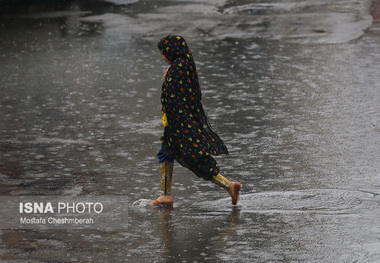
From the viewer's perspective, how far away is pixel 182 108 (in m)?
7.18

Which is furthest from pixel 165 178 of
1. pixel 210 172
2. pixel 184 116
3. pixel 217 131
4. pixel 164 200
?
pixel 217 131

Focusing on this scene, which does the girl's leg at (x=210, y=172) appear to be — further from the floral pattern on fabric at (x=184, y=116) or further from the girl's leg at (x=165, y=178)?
the girl's leg at (x=165, y=178)

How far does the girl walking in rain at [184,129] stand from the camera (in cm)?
713

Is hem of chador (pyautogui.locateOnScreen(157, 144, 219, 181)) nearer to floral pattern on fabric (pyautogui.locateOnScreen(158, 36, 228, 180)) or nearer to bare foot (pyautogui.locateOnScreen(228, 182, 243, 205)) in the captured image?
floral pattern on fabric (pyautogui.locateOnScreen(158, 36, 228, 180))

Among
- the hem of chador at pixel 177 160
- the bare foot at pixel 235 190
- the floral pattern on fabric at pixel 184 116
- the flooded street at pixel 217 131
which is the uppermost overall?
the floral pattern on fabric at pixel 184 116

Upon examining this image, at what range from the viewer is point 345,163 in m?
8.47

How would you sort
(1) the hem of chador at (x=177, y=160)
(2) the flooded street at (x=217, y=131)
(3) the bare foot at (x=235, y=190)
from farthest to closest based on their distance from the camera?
1. (1) the hem of chador at (x=177, y=160)
2. (3) the bare foot at (x=235, y=190)
3. (2) the flooded street at (x=217, y=131)

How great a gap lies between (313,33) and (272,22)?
2.02 metres

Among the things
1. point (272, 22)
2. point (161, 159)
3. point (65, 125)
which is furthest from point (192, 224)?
point (272, 22)

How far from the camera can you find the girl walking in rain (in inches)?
281

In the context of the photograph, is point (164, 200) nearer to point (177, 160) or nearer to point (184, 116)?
Result: point (177, 160)

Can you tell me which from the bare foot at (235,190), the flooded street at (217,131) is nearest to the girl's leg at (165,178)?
the flooded street at (217,131)

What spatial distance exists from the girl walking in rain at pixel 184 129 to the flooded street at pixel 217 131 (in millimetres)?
278

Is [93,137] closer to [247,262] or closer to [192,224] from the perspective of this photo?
[192,224]
